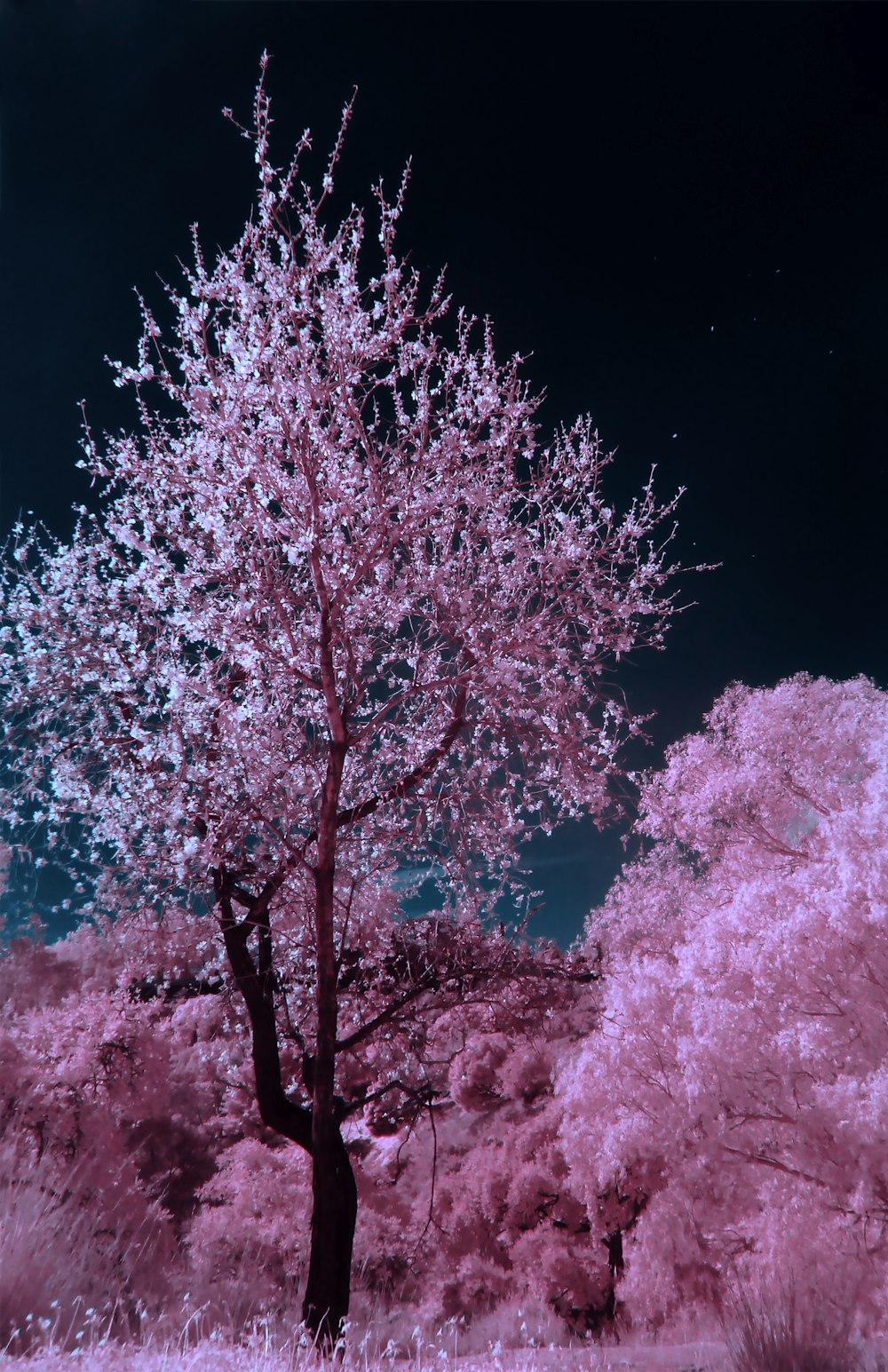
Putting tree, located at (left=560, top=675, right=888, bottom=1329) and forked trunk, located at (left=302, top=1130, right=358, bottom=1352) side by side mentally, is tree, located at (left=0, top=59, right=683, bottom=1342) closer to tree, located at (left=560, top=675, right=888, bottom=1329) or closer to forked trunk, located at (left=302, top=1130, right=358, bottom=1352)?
forked trunk, located at (left=302, top=1130, right=358, bottom=1352)

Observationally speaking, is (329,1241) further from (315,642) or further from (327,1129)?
(315,642)

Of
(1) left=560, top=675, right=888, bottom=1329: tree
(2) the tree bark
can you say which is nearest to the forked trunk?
(2) the tree bark

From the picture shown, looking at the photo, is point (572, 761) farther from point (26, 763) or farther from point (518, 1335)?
point (518, 1335)

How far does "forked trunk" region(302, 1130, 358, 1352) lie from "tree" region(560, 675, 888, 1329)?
231 inches

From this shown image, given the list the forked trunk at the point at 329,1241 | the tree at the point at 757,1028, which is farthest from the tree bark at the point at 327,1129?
the tree at the point at 757,1028

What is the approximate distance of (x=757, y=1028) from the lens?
11.9 meters

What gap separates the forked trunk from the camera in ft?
24.2

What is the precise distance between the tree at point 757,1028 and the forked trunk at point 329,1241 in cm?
587

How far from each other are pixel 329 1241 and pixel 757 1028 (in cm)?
721

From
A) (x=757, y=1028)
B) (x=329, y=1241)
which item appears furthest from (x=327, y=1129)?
(x=757, y=1028)

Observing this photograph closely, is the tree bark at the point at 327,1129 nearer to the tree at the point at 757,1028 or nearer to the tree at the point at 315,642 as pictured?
the tree at the point at 315,642

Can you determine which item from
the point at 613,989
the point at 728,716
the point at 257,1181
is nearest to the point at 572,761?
the point at 613,989

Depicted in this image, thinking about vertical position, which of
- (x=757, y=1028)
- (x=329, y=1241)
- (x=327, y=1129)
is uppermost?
(x=757, y=1028)

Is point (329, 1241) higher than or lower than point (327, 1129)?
lower
